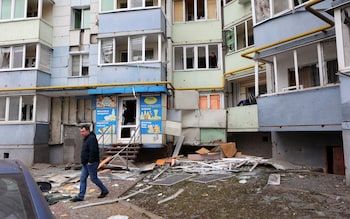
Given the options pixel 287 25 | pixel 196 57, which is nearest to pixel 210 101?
pixel 196 57

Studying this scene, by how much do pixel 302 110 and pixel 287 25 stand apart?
337 centimetres

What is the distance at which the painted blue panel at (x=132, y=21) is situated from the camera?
1501 centimetres

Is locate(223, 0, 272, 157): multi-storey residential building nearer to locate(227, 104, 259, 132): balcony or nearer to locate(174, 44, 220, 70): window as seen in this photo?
locate(227, 104, 259, 132): balcony

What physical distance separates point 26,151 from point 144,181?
9007 mm

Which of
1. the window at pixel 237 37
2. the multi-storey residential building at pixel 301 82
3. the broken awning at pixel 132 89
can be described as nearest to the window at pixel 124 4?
the broken awning at pixel 132 89

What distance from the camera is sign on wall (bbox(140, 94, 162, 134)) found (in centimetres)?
1449

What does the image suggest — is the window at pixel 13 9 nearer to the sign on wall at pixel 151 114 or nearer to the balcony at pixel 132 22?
the balcony at pixel 132 22

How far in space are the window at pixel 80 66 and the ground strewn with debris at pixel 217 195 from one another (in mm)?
8231

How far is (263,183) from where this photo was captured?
813 centimetres

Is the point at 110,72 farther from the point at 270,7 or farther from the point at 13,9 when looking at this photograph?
the point at 270,7

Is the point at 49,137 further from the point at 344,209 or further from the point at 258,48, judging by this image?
the point at 344,209

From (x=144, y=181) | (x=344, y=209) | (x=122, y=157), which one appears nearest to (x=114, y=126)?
(x=122, y=157)

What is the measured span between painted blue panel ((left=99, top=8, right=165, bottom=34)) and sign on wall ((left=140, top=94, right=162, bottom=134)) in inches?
147

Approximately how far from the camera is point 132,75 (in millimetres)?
14844
